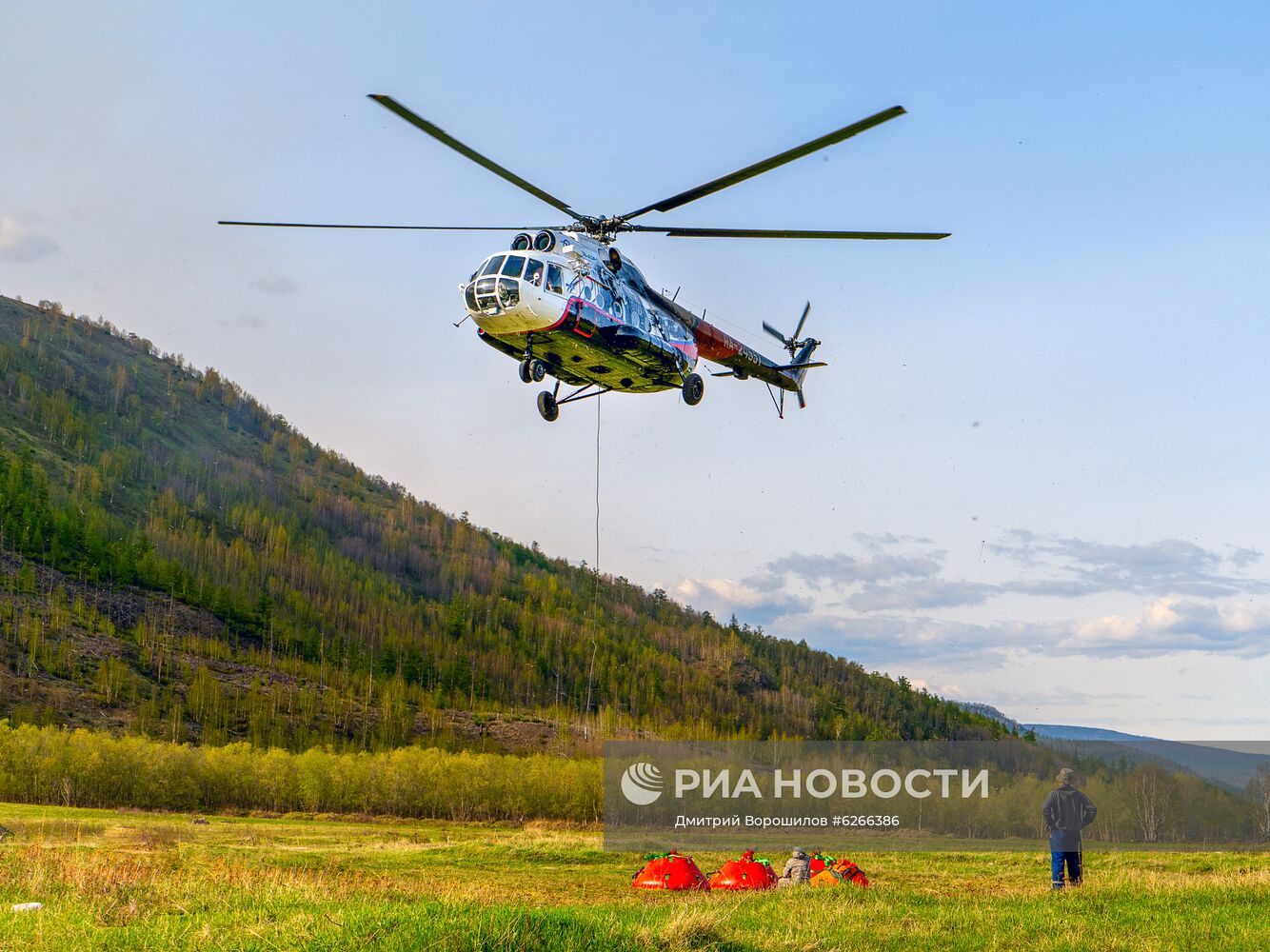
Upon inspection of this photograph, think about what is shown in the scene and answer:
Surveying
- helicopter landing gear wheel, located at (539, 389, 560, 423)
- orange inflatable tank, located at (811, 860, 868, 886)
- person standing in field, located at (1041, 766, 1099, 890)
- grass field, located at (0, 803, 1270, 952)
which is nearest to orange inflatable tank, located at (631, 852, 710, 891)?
grass field, located at (0, 803, 1270, 952)

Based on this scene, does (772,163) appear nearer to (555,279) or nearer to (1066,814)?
(555,279)

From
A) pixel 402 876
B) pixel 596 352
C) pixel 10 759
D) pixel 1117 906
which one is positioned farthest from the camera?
pixel 10 759

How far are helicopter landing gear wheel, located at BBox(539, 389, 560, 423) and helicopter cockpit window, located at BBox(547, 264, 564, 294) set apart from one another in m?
3.18

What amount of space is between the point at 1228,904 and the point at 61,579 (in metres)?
198

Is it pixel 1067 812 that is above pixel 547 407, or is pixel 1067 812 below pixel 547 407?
below

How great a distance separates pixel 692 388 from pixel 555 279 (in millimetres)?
5600

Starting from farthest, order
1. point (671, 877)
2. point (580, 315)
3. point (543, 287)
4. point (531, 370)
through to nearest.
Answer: point (531, 370), point (580, 315), point (543, 287), point (671, 877)

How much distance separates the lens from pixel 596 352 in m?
24.6

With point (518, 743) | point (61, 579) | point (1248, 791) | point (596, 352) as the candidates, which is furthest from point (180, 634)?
point (596, 352)

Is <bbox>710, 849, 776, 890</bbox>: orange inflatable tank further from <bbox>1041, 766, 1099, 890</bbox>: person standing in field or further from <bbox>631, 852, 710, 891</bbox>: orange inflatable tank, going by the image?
<bbox>1041, 766, 1099, 890</bbox>: person standing in field

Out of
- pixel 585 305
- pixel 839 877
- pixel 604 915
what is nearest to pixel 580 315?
pixel 585 305

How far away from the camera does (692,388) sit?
27641mm

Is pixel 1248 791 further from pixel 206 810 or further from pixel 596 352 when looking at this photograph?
pixel 596 352

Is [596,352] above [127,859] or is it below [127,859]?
above
